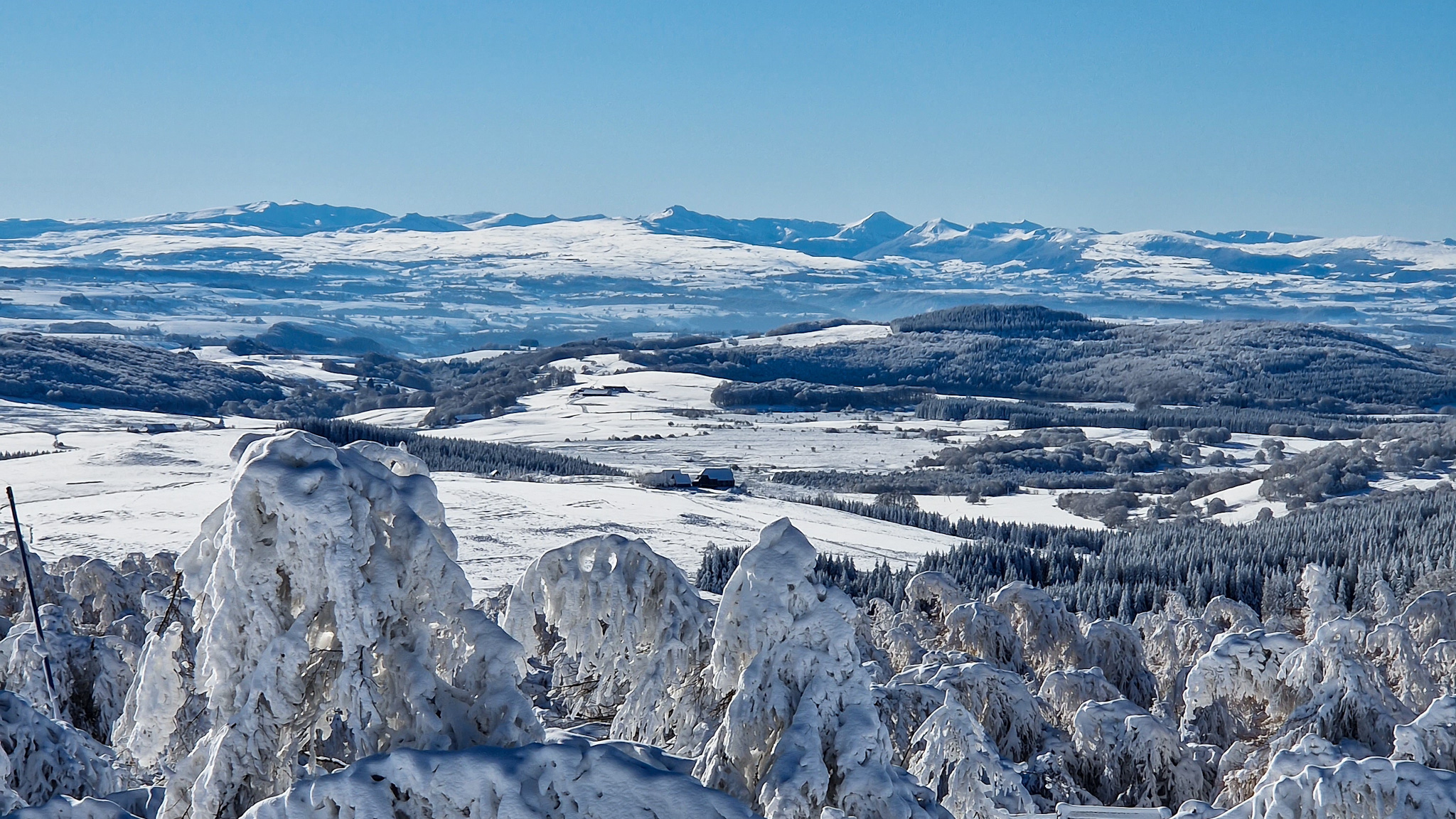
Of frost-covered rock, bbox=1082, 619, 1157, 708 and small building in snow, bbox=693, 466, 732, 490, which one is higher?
frost-covered rock, bbox=1082, 619, 1157, 708

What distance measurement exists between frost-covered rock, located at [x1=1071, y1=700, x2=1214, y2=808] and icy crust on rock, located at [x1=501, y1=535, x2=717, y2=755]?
8.37 metres

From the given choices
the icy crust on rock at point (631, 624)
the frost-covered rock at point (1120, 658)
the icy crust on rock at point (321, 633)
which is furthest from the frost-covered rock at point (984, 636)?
the icy crust on rock at point (321, 633)

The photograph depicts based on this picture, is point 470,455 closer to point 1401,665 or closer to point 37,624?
point 1401,665

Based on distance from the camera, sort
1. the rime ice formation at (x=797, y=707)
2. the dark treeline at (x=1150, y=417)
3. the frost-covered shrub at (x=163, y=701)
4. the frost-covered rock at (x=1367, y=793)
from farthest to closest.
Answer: the dark treeline at (x=1150, y=417), the frost-covered rock at (x=1367, y=793), the frost-covered shrub at (x=163, y=701), the rime ice formation at (x=797, y=707)

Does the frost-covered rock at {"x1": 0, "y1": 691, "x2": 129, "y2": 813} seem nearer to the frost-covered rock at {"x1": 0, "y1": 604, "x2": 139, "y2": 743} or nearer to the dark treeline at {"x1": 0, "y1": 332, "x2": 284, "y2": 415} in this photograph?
the frost-covered rock at {"x1": 0, "y1": 604, "x2": 139, "y2": 743}

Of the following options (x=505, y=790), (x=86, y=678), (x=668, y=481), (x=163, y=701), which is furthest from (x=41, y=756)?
(x=668, y=481)

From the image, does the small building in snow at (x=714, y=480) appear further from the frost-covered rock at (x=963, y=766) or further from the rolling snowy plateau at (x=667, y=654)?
the frost-covered rock at (x=963, y=766)

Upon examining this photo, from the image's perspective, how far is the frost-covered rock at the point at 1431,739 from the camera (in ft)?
36.9

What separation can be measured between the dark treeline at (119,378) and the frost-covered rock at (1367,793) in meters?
135

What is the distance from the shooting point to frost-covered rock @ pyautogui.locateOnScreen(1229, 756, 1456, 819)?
887 centimetres

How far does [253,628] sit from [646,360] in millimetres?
182492

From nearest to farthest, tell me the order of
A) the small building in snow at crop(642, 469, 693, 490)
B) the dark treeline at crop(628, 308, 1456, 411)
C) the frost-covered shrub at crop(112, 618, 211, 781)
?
the frost-covered shrub at crop(112, 618, 211, 781)
the small building in snow at crop(642, 469, 693, 490)
the dark treeline at crop(628, 308, 1456, 411)

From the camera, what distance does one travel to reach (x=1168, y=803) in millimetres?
16625

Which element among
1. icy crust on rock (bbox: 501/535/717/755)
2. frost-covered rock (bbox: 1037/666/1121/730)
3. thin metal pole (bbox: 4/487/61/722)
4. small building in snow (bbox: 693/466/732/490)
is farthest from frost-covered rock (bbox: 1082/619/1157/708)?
small building in snow (bbox: 693/466/732/490)
